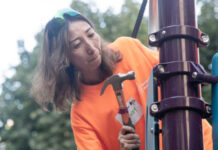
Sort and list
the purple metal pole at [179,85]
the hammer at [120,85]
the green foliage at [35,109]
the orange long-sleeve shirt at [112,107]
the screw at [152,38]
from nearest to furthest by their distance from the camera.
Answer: the purple metal pole at [179,85] → the screw at [152,38] → the hammer at [120,85] → the orange long-sleeve shirt at [112,107] → the green foliage at [35,109]

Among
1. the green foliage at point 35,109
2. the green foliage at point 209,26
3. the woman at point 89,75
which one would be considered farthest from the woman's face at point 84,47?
the green foliage at point 209,26

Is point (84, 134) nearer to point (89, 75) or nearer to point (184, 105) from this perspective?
point (89, 75)

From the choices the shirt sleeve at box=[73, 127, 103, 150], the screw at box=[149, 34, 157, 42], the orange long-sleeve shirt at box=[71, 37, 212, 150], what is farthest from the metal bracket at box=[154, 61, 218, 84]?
the shirt sleeve at box=[73, 127, 103, 150]

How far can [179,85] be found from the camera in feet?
3.76

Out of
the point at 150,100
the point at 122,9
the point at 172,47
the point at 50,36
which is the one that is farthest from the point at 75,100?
the point at 122,9

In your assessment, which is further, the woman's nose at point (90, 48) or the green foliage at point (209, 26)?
the green foliage at point (209, 26)

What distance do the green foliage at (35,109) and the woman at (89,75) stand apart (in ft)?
27.1

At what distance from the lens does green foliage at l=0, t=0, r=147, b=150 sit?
481 inches

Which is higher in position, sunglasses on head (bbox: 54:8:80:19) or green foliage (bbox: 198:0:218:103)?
green foliage (bbox: 198:0:218:103)

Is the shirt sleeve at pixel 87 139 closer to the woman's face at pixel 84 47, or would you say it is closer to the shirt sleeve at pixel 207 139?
the woman's face at pixel 84 47

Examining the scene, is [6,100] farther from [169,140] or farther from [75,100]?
[169,140]

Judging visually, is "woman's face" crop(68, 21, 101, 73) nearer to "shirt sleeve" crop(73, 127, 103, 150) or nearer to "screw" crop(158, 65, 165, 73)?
"shirt sleeve" crop(73, 127, 103, 150)

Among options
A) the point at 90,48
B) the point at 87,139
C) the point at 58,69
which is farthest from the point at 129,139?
the point at 58,69

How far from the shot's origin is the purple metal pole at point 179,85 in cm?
111
